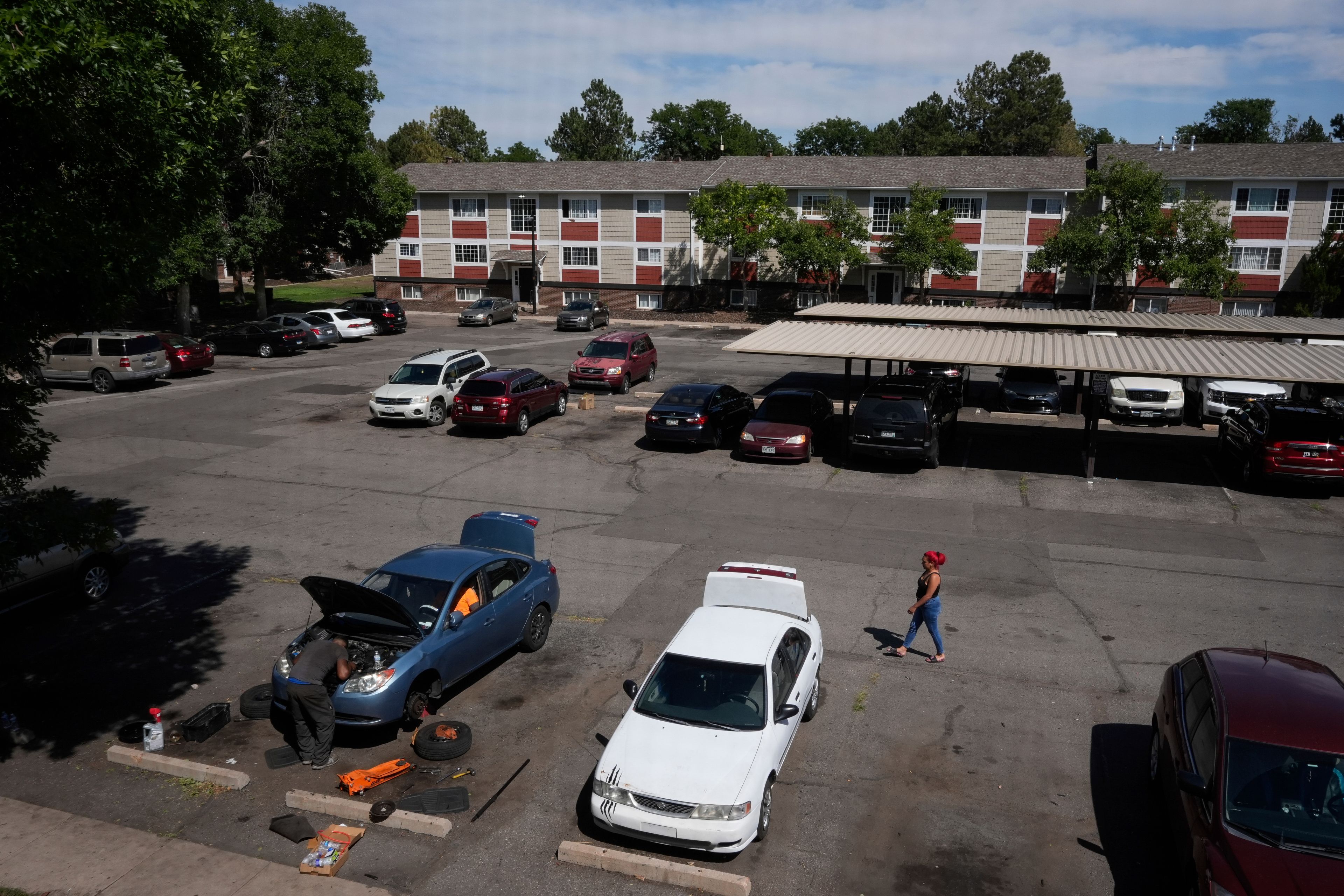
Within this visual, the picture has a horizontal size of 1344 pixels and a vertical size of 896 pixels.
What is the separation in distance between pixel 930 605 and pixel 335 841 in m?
7.04

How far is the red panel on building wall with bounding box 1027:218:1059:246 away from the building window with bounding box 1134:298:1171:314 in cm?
568

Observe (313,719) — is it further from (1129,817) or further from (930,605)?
(1129,817)

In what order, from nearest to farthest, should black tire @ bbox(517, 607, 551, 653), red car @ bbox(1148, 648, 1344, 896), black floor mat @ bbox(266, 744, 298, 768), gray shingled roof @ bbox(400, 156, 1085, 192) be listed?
red car @ bbox(1148, 648, 1344, 896) < black floor mat @ bbox(266, 744, 298, 768) < black tire @ bbox(517, 607, 551, 653) < gray shingled roof @ bbox(400, 156, 1085, 192)

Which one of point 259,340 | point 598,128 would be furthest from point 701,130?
point 259,340

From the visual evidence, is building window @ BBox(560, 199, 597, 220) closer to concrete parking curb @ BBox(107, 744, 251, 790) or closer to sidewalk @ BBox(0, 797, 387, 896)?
concrete parking curb @ BBox(107, 744, 251, 790)

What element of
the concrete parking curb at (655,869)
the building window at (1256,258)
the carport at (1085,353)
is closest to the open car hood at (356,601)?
the concrete parking curb at (655,869)

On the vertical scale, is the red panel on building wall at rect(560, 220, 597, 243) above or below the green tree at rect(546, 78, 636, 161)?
below

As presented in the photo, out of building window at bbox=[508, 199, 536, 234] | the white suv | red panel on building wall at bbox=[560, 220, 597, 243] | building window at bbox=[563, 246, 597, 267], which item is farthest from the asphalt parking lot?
building window at bbox=[508, 199, 536, 234]

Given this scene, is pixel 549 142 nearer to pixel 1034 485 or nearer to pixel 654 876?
pixel 1034 485

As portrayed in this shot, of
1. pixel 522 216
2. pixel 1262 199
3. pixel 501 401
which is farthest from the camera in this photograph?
pixel 522 216

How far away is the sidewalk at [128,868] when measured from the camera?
7484 mm

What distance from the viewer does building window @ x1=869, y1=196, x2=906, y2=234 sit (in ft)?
167

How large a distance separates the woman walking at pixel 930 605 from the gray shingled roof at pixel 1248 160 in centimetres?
4356

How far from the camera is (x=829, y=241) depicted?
4962 cm
